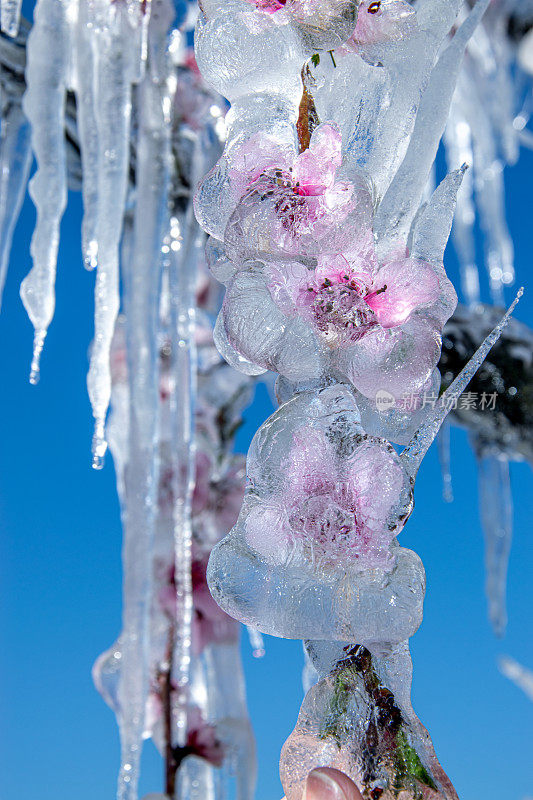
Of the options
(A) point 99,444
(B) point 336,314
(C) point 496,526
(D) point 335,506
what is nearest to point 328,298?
(B) point 336,314

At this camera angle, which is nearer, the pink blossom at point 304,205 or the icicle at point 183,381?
the pink blossom at point 304,205

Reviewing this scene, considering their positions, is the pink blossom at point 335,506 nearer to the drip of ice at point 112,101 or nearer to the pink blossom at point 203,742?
the drip of ice at point 112,101

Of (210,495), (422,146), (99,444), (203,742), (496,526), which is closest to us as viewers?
(422,146)

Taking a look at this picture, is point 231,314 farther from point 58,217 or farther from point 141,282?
point 141,282

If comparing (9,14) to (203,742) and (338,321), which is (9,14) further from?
(203,742)

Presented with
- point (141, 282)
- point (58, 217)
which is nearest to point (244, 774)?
point (141, 282)

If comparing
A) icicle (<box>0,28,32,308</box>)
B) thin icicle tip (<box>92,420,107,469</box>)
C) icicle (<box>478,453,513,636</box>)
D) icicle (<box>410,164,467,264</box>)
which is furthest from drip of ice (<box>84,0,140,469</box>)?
icicle (<box>478,453,513,636</box>)

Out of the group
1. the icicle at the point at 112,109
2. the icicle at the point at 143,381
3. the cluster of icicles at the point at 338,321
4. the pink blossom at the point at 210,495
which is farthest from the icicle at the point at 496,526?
the cluster of icicles at the point at 338,321
